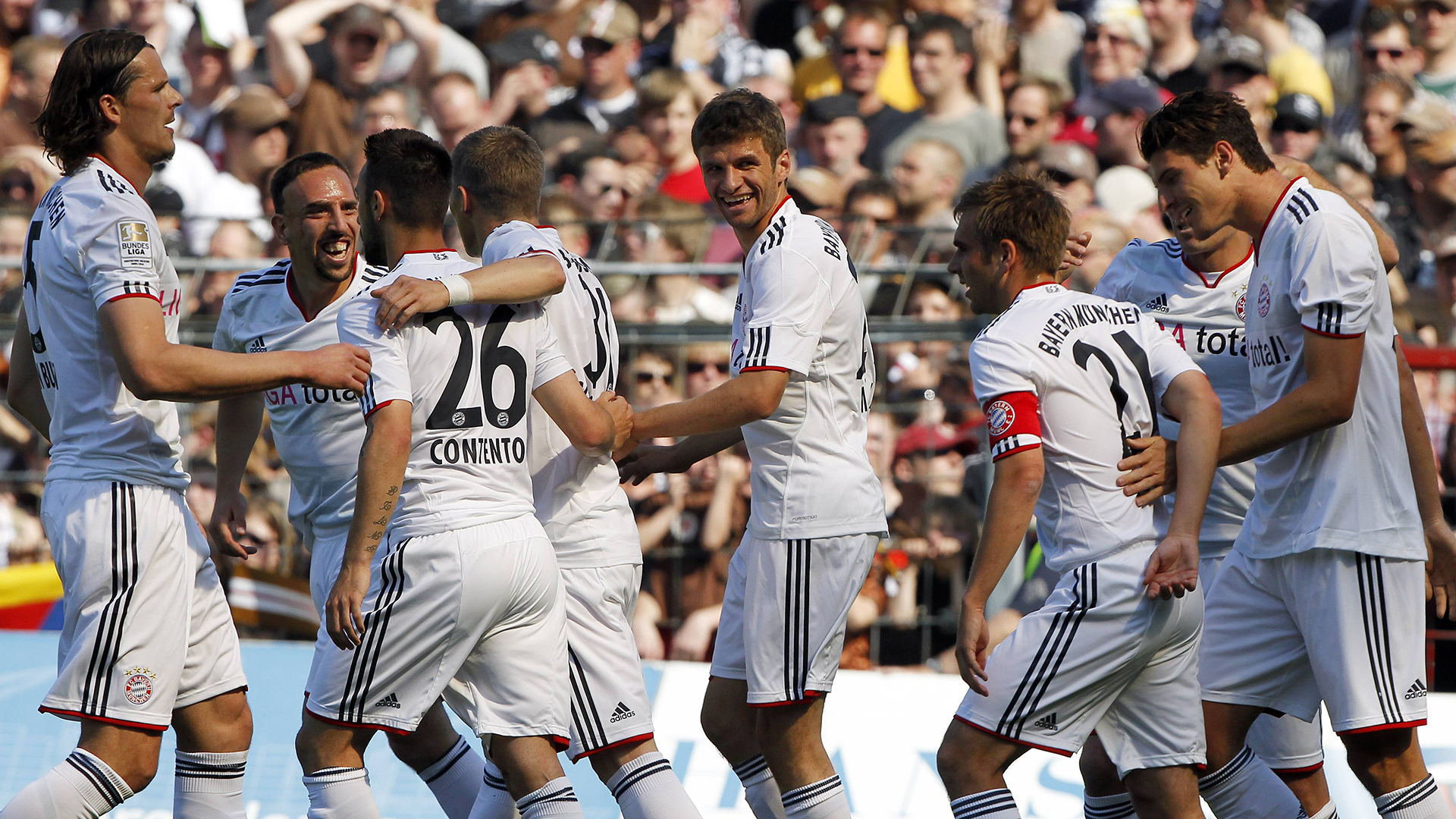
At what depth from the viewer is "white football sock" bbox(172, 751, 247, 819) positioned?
169 inches

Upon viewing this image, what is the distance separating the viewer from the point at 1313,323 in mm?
4090

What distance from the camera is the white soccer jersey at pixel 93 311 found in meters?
4.00

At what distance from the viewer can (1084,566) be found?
400cm

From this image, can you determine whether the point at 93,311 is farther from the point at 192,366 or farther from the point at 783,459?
the point at 783,459

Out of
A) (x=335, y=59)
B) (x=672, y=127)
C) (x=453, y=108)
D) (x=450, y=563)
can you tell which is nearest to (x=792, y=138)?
(x=672, y=127)

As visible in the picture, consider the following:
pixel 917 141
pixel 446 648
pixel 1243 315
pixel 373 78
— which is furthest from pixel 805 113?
pixel 446 648

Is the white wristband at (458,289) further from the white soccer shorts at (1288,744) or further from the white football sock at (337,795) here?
the white soccer shorts at (1288,744)

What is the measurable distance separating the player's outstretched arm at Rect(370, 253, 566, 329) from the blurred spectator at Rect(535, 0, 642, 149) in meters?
6.44

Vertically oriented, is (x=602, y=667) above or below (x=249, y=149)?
below

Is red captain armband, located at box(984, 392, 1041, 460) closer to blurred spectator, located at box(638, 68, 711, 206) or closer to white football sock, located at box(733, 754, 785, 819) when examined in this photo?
white football sock, located at box(733, 754, 785, 819)

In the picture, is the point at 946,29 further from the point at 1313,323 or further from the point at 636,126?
the point at 1313,323

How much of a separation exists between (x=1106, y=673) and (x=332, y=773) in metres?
2.12

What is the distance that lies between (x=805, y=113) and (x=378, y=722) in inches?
285

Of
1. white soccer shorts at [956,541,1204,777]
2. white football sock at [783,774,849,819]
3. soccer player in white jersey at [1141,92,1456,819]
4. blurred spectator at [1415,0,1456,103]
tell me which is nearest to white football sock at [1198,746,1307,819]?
soccer player in white jersey at [1141,92,1456,819]
